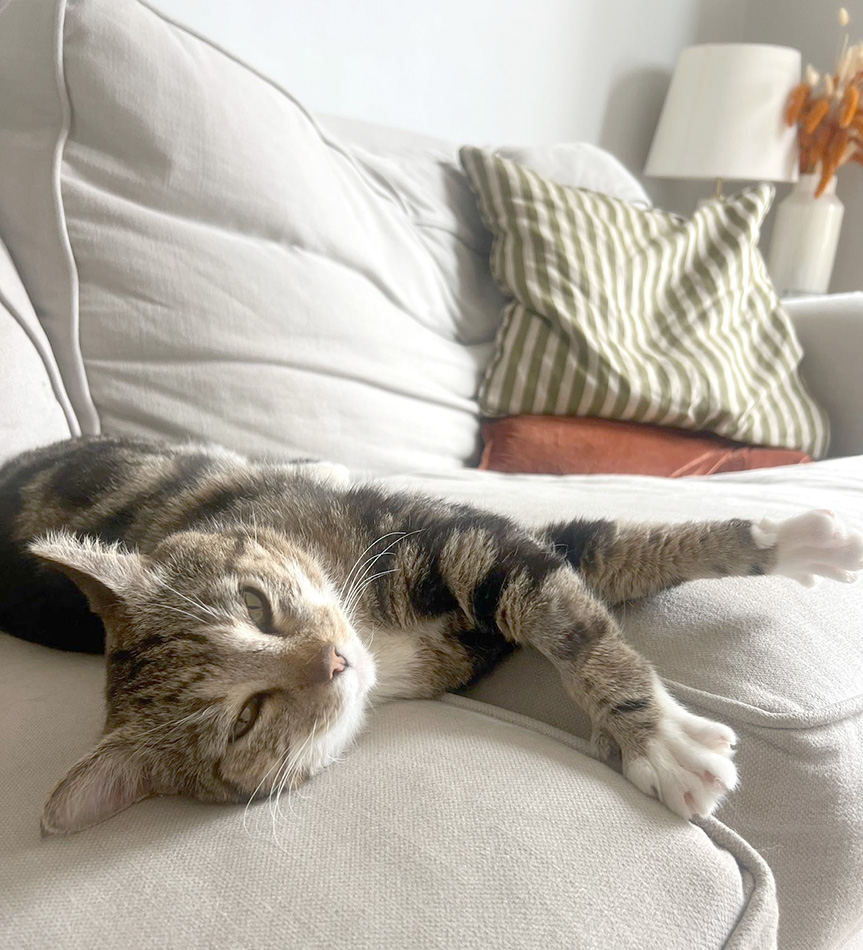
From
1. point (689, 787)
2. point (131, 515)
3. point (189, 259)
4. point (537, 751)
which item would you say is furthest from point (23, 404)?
point (689, 787)

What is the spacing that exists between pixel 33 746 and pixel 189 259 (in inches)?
30.2

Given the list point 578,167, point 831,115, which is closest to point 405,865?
point 578,167

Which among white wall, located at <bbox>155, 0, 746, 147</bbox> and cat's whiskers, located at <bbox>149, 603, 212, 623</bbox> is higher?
white wall, located at <bbox>155, 0, 746, 147</bbox>

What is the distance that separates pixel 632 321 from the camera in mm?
1564

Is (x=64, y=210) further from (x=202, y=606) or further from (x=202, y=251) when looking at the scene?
(x=202, y=606)

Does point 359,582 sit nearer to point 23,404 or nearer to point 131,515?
point 131,515

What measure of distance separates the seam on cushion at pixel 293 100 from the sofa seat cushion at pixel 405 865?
1094 millimetres

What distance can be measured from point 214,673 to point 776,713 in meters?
0.51

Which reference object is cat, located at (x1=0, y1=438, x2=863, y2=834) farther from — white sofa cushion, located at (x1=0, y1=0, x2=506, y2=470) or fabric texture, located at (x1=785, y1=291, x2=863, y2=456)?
fabric texture, located at (x1=785, y1=291, x2=863, y2=456)

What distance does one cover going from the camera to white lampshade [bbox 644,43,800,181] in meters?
2.38

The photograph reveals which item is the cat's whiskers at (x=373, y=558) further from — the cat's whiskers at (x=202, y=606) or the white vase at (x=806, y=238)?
the white vase at (x=806, y=238)

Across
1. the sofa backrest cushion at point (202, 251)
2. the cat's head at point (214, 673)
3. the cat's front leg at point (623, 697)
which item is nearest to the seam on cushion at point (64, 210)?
the sofa backrest cushion at point (202, 251)

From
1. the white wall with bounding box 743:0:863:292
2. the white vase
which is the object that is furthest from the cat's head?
the white wall with bounding box 743:0:863:292

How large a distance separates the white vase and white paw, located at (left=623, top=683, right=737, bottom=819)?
8.04 ft
